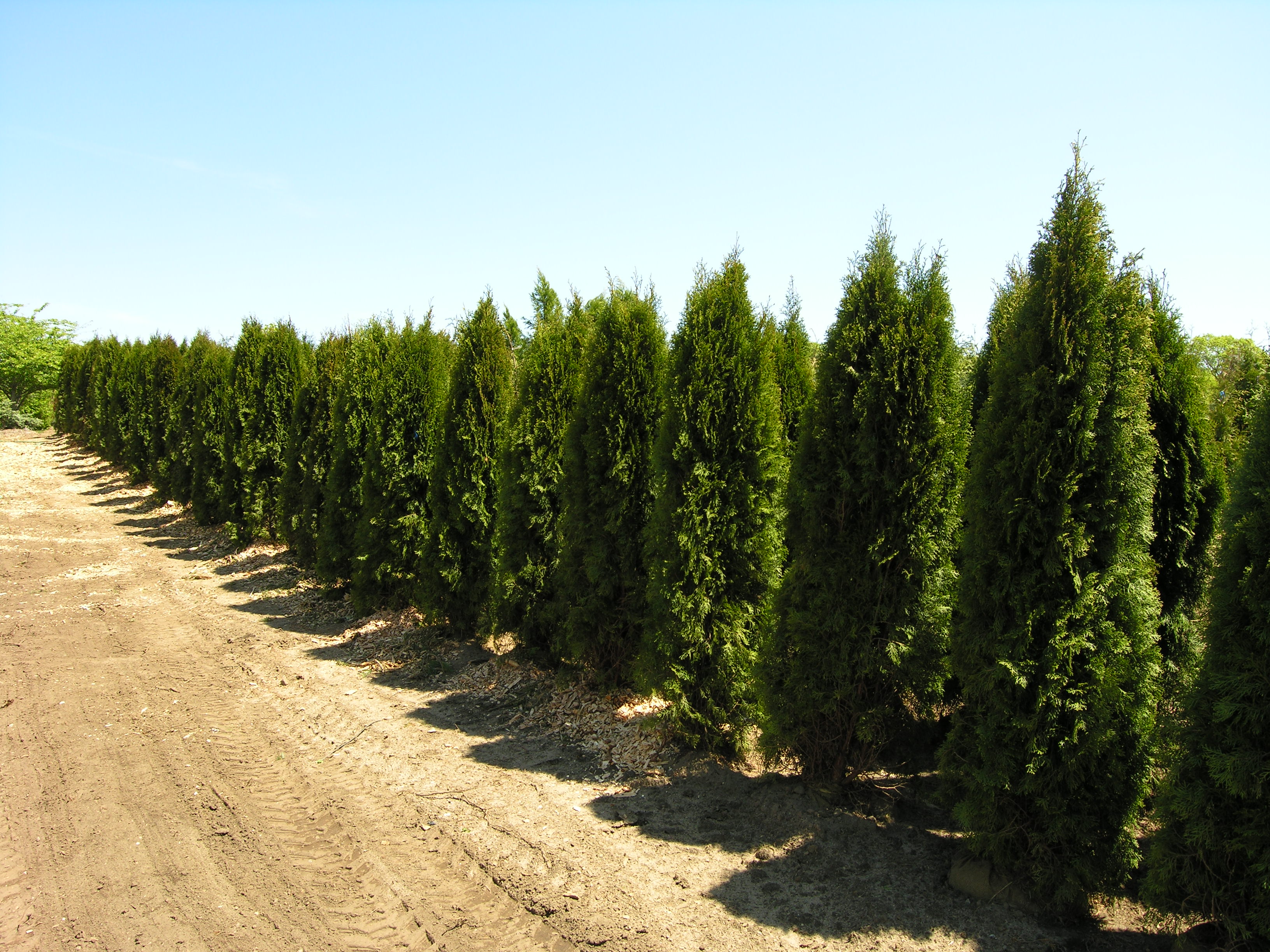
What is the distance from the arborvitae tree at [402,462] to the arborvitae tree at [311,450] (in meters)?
2.30

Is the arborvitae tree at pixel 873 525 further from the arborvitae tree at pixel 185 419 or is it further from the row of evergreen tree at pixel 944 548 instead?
the arborvitae tree at pixel 185 419

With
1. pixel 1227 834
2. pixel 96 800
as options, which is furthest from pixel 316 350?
pixel 1227 834

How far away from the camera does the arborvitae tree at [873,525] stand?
4.85m

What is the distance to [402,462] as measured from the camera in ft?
33.0

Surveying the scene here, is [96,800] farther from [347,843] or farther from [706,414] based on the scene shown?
[706,414]

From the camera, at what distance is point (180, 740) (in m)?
6.50

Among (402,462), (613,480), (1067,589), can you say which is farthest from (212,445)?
(1067,589)

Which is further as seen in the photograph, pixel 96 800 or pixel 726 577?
pixel 726 577

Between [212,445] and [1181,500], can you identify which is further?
[212,445]

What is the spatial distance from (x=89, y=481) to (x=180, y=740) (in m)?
24.3

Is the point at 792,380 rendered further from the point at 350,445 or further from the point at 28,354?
the point at 28,354

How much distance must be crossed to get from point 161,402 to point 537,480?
19.3m

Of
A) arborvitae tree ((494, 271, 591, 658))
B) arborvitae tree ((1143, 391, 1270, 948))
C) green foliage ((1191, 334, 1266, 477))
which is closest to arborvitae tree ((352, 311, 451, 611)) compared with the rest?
arborvitae tree ((494, 271, 591, 658))

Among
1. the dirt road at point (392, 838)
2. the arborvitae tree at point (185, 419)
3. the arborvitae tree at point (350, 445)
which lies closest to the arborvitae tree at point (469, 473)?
the dirt road at point (392, 838)
